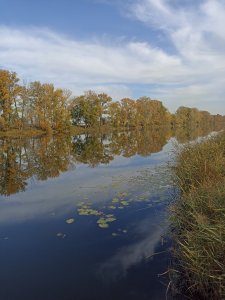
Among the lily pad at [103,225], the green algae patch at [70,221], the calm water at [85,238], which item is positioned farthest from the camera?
the green algae patch at [70,221]

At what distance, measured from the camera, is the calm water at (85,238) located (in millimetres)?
6409

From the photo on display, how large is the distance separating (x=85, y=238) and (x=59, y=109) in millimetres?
55489

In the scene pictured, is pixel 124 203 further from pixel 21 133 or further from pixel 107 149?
pixel 21 133

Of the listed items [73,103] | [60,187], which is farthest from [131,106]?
[60,187]

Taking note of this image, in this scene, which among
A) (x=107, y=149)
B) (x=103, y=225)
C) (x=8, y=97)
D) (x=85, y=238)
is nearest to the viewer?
(x=85, y=238)

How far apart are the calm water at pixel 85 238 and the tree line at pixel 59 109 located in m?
39.1

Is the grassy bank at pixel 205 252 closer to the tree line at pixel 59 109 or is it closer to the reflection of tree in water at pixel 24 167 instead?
the reflection of tree in water at pixel 24 167

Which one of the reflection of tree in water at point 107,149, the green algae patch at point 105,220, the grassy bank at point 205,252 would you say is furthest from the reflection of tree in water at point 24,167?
the grassy bank at point 205,252

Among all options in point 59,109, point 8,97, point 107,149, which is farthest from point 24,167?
point 59,109

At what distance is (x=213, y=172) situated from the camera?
9.27 meters

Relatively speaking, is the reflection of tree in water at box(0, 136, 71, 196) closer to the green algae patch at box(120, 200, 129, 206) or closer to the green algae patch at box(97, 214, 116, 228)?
the green algae patch at box(120, 200, 129, 206)

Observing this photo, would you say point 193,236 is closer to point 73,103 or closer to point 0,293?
point 0,293

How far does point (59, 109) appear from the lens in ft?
205

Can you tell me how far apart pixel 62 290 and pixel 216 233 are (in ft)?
10.7
